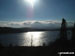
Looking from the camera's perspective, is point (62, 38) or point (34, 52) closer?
point (34, 52)

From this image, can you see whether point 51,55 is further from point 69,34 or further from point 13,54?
point 69,34

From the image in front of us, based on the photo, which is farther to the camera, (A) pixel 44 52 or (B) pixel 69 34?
(B) pixel 69 34

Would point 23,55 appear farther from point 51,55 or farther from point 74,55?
point 74,55

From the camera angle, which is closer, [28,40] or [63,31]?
[63,31]

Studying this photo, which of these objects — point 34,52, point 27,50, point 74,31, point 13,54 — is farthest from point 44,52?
point 74,31

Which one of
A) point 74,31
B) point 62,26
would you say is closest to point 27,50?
point 62,26

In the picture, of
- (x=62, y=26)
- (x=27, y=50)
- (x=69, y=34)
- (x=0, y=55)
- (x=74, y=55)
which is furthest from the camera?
(x=69, y=34)

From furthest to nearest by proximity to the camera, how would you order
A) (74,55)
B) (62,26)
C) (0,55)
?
(62,26)
(0,55)
(74,55)

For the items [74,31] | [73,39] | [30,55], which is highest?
[74,31]

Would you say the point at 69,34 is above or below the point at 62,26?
below
